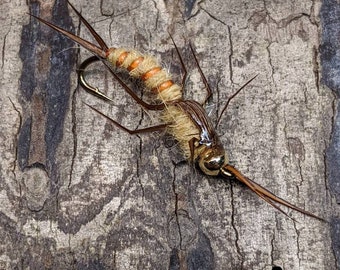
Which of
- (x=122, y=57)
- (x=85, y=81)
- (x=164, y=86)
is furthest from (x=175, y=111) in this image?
(x=85, y=81)

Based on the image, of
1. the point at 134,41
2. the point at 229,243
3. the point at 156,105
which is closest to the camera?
the point at 229,243

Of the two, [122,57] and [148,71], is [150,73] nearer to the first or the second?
[148,71]

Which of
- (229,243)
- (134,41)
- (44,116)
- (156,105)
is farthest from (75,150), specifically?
(229,243)

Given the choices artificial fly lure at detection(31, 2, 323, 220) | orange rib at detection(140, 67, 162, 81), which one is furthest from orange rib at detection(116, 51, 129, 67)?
orange rib at detection(140, 67, 162, 81)

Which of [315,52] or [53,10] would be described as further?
[53,10]

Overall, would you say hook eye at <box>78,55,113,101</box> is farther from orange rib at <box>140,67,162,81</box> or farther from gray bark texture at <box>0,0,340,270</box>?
orange rib at <box>140,67,162,81</box>

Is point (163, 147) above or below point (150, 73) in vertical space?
below

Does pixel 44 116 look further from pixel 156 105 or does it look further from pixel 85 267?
pixel 85 267
